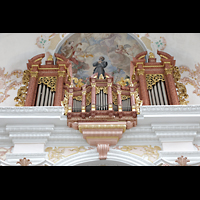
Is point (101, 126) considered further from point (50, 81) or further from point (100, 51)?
point (100, 51)

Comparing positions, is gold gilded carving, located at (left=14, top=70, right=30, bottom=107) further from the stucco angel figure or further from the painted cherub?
the painted cherub

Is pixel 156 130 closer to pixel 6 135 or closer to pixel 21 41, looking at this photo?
pixel 6 135

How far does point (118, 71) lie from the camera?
38.1 feet

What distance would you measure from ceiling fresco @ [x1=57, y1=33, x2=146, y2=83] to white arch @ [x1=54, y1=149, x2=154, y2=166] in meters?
4.25

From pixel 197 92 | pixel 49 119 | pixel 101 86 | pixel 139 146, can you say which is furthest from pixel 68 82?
pixel 197 92

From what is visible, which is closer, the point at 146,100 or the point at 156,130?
the point at 156,130

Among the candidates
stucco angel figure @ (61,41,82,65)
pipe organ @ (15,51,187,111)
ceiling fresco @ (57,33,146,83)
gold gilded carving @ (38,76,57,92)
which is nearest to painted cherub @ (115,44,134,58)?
ceiling fresco @ (57,33,146,83)

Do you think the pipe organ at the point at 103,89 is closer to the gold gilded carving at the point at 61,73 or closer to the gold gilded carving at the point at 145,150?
the gold gilded carving at the point at 61,73

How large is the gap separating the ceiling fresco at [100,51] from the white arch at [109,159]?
425cm

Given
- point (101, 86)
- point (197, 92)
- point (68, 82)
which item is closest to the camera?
point (101, 86)

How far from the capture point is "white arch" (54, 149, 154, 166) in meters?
7.54

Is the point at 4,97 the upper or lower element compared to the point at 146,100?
upper

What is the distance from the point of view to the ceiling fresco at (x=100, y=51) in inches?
447

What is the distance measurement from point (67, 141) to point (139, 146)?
1.76 meters
